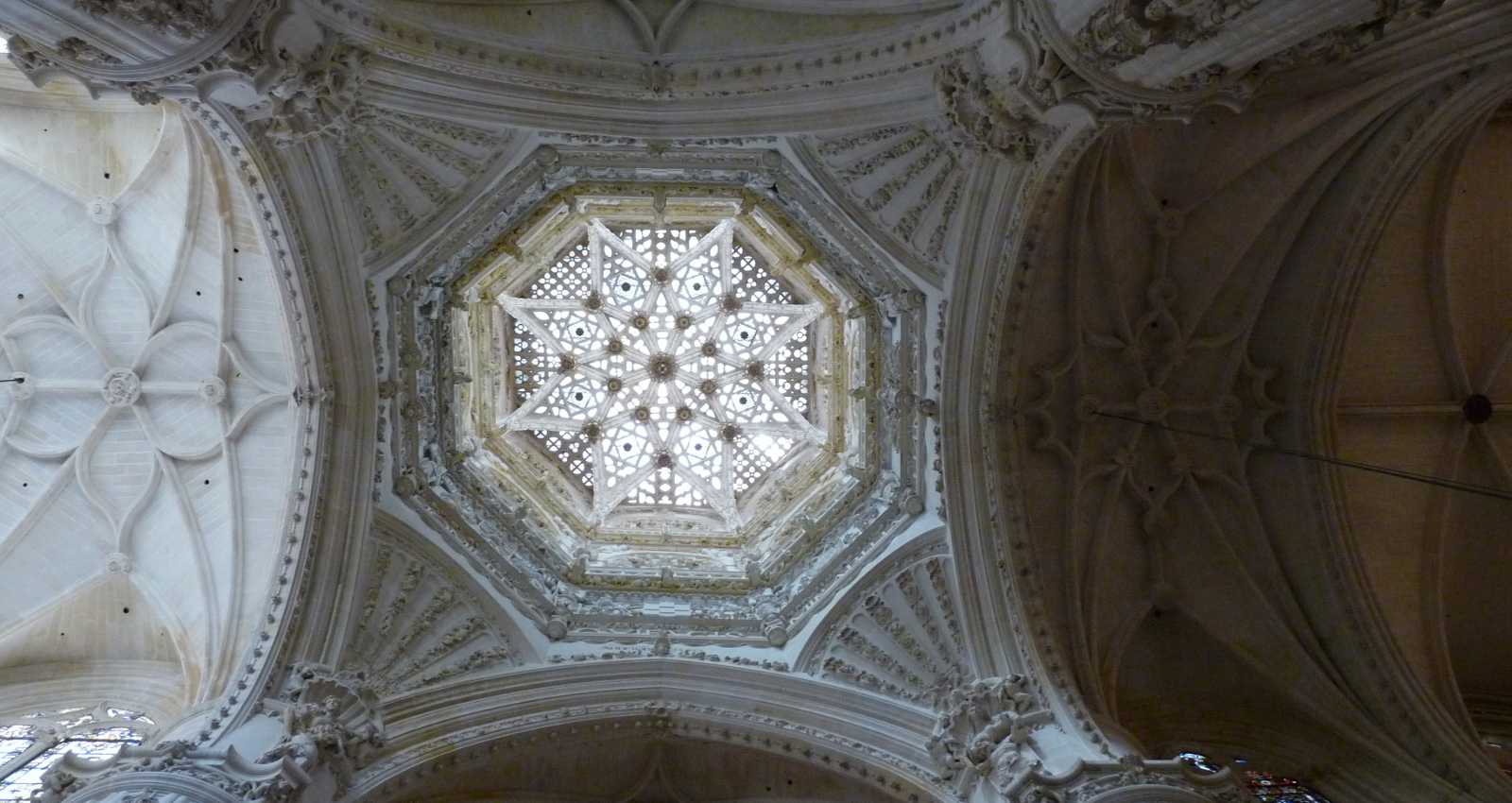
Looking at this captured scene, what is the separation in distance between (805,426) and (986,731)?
256 inches

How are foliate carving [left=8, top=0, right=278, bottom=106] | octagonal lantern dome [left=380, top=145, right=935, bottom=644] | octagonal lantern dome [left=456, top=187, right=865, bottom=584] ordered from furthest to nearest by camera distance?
1. octagonal lantern dome [left=456, top=187, right=865, bottom=584]
2. octagonal lantern dome [left=380, top=145, right=935, bottom=644]
3. foliate carving [left=8, top=0, right=278, bottom=106]

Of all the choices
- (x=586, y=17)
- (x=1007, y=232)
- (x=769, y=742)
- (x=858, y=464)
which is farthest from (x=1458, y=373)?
(x=586, y=17)

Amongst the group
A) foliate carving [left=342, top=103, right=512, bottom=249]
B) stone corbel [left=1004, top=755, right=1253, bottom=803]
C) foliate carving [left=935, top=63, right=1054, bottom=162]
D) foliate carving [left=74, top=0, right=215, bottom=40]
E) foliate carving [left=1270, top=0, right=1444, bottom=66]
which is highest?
foliate carving [left=342, top=103, right=512, bottom=249]

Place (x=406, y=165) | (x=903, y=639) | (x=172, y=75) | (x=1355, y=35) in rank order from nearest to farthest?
(x=1355, y=35)
(x=172, y=75)
(x=406, y=165)
(x=903, y=639)

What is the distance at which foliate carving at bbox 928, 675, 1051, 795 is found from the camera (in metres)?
9.34

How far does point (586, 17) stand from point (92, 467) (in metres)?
9.51

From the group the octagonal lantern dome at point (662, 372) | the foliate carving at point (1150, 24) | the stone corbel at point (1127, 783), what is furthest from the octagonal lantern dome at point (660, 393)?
the foliate carving at point (1150, 24)

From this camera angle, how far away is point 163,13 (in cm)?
725

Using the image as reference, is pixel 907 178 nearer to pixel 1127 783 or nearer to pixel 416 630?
pixel 1127 783

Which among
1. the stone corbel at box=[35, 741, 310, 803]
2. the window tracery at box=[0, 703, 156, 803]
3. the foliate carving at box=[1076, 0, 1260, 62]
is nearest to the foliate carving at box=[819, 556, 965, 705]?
the stone corbel at box=[35, 741, 310, 803]

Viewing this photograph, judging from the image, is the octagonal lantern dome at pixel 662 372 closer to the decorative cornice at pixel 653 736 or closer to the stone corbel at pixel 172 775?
the decorative cornice at pixel 653 736

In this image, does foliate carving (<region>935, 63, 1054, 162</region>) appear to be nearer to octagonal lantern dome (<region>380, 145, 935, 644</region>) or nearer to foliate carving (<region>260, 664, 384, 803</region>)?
octagonal lantern dome (<region>380, 145, 935, 644</region>)

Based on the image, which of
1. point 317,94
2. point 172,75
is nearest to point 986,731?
point 317,94

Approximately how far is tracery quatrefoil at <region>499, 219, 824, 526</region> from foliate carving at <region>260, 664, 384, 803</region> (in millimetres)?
5540
